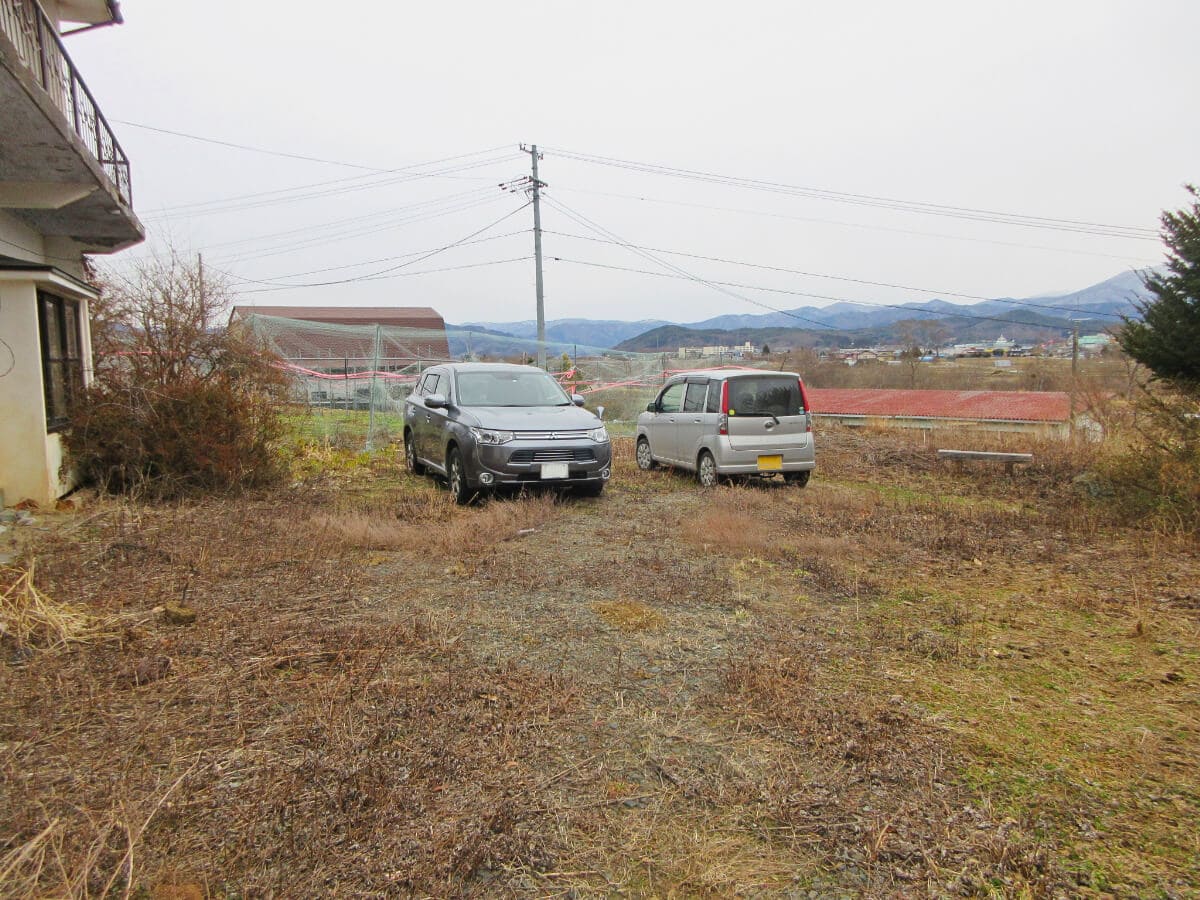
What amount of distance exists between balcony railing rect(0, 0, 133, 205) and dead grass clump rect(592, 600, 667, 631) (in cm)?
615

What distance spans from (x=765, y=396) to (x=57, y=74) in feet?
30.4

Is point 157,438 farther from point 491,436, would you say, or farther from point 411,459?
point 491,436

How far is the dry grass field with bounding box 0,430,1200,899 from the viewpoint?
2354 millimetres

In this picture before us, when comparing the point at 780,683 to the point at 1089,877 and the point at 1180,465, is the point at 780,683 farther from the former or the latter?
the point at 1180,465

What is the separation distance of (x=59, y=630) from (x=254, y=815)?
2.53 meters

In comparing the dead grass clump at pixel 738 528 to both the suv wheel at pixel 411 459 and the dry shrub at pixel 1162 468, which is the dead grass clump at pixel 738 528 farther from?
the suv wheel at pixel 411 459

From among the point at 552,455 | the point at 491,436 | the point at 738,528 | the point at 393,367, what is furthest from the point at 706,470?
the point at 393,367

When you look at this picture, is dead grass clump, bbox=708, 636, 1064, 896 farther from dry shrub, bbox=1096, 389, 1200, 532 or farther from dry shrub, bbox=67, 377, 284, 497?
dry shrub, bbox=67, 377, 284, 497

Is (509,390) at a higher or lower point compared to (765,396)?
higher

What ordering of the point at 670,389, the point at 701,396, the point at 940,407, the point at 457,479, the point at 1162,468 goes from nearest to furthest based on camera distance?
the point at 1162,468 < the point at 457,479 < the point at 701,396 < the point at 670,389 < the point at 940,407

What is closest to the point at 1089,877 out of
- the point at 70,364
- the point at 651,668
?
the point at 651,668

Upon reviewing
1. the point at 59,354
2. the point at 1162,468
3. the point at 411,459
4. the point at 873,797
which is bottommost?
the point at 873,797

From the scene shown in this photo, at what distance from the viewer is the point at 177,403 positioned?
29.1ft

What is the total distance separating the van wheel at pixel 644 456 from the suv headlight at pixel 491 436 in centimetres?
408
